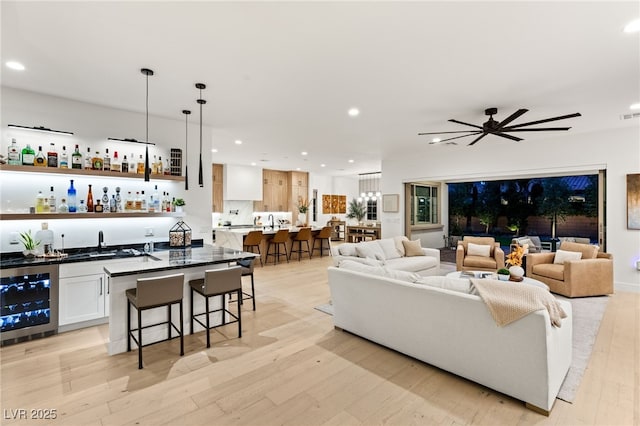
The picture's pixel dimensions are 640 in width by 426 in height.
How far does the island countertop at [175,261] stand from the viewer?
3002mm

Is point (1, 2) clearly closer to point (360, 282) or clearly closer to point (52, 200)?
point (52, 200)

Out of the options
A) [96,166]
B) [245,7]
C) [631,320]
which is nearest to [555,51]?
[245,7]

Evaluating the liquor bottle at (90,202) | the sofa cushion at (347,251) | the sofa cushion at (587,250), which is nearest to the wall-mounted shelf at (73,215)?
the liquor bottle at (90,202)

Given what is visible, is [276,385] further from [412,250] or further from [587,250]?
[587,250]

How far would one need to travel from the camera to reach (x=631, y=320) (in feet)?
12.8

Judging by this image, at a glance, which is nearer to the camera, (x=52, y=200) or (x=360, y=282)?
(x=360, y=282)

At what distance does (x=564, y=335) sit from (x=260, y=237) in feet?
19.6

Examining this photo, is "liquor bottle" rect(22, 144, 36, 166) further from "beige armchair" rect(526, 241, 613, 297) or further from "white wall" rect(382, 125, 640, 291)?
"beige armchair" rect(526, 241, 613, 297)

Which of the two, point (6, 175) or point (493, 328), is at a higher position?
point (6, 175)

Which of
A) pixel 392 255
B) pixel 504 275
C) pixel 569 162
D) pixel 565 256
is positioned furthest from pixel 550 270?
pixel 392 255

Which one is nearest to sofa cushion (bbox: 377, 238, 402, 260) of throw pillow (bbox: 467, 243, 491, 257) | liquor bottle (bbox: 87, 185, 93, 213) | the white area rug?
throw pillow (bbox: 467, 243, 491, 257)

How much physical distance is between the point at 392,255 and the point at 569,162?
3.80m

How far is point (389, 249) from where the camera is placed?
19.2 ft

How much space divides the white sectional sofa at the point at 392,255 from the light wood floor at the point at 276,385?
5.77ft
